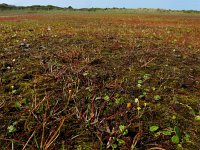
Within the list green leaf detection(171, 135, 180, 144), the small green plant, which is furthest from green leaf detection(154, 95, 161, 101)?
green leaf detection(171, 135, 180, 144)

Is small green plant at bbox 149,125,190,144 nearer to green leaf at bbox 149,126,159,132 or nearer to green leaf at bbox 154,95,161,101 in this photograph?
green leaf at bbox 149,126,159,132

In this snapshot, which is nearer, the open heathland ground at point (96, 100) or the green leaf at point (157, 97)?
the open heathland ground at point (96, 100)

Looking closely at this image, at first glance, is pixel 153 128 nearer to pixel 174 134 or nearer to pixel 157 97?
pixel 174 134

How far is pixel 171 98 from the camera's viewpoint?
24.6ft

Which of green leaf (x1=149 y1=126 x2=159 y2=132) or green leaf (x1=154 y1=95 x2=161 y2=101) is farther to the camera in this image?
green leaf (x1=154 y1=95 x2=161 y2=101)

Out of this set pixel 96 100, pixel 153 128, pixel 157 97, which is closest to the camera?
pixel 153 128

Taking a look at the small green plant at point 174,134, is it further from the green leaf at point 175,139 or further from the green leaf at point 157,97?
the green leaf at point 157,97

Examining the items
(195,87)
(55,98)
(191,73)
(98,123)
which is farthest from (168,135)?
(191,73)

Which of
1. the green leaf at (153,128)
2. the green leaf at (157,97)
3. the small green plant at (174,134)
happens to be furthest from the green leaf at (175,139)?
the green leaf at (157,97)

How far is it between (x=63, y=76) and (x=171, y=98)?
256 centimetres

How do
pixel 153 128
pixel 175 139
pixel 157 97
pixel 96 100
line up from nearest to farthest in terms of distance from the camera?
1. pixel 175 139
2. pixel 153 128
3. pixel 96 100
4. pixel 157 97

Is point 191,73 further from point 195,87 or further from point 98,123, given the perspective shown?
point 98,123

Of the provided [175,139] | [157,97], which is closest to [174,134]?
[175,139]

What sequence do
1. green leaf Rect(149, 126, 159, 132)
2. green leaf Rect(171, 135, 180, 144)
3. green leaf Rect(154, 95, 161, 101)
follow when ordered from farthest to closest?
green leaf Rect(154, 95, 161, 101) → green leaf Rect(149, 126, 159, 132) → green leaf Rect(171, 135, 180, 144)
